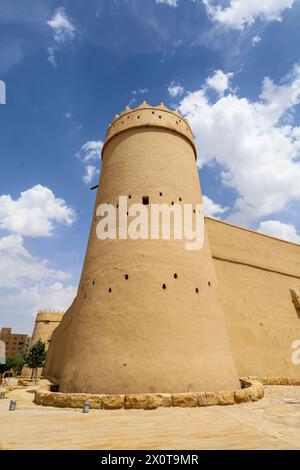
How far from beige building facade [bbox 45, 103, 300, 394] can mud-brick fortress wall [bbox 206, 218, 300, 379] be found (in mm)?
106

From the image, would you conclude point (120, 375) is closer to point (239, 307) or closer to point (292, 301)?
point (239, 307)

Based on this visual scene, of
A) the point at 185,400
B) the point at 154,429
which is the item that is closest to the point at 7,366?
the point at 185,400

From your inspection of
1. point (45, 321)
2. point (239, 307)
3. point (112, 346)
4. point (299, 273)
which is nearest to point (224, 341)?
point (112, 346)

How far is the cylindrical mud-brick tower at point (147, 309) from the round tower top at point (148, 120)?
3.30 ft

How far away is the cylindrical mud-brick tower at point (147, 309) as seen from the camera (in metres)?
8.58

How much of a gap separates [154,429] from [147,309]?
4.45m

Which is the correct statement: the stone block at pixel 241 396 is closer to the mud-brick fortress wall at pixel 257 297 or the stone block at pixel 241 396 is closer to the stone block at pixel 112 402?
the stone block at pixel 112 402

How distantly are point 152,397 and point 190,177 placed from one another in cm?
917

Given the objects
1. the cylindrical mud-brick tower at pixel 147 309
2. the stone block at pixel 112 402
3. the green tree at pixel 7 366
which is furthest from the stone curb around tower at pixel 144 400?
the green tree at pixel 7 366

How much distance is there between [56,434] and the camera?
182 inches

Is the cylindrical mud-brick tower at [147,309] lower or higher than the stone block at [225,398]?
higher

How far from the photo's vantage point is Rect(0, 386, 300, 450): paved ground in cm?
404

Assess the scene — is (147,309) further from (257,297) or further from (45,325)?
(45,325)

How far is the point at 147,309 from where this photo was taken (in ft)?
30.7
